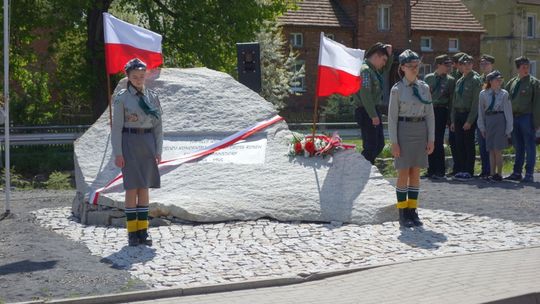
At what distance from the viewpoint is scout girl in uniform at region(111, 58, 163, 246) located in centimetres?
882

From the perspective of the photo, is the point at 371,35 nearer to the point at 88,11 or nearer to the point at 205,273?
the point at 88,11

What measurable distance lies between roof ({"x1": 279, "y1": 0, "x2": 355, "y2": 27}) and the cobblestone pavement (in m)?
36.0

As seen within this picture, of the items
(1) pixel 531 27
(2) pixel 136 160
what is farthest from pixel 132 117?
(1) pixel 531 27

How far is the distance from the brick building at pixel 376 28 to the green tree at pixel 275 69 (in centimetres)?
293

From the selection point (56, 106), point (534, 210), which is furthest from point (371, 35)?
point (534, 210)

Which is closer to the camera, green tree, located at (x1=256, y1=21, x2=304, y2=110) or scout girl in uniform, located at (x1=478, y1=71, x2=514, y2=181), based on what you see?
scout girl in uniform, located at (x1=478, y1=71, x2=514, y2=181)

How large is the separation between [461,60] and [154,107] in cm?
729

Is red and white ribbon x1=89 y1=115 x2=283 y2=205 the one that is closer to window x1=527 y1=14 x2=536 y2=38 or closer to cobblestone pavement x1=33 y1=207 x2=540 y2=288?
cobblestone pavement x1=33 y1=207 x2=540 y2=288

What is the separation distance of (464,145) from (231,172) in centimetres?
562

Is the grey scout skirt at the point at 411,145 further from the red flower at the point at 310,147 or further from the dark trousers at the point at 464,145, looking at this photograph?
the dark trousers at the point at 464,145

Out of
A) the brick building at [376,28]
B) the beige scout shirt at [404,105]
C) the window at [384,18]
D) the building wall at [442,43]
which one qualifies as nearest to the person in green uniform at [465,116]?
the beige scout shirt at [404,105]

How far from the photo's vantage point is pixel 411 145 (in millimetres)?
9781

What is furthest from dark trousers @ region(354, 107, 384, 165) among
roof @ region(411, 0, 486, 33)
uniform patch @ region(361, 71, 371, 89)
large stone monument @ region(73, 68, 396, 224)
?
roof @ region(411, 0, 486, 33)

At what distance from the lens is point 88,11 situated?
1017 inches
